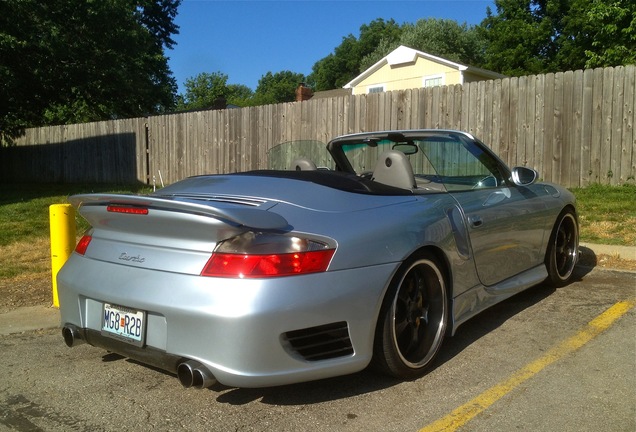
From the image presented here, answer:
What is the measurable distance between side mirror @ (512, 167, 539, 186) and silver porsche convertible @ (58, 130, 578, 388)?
0.61m

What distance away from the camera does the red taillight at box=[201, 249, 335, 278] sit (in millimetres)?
2928

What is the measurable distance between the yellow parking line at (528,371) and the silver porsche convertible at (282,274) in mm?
431

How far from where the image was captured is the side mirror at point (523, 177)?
4949mm

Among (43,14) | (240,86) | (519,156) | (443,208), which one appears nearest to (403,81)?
(43,14)

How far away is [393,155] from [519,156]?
22.2ft

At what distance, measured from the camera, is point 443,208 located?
3941mm

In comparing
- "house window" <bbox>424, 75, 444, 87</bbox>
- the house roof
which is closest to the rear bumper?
the house roof

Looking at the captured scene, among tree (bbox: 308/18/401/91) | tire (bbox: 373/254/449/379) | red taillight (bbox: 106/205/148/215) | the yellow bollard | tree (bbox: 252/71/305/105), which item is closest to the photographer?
red taillight (bbox: 106/205/148/215)

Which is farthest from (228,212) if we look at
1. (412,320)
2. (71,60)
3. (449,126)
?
(71,60)

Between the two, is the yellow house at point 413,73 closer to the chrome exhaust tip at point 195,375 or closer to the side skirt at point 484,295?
the side skirt at point 484,295

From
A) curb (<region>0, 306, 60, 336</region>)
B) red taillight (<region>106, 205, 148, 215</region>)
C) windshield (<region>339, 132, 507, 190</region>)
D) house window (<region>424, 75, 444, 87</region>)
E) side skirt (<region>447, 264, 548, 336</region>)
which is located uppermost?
house window (<region>424, 75, 444, 87</region>)

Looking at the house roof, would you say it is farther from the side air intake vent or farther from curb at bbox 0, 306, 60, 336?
the side air intake vent

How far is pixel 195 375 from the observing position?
2.93 meters

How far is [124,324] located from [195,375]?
55 centimetres
